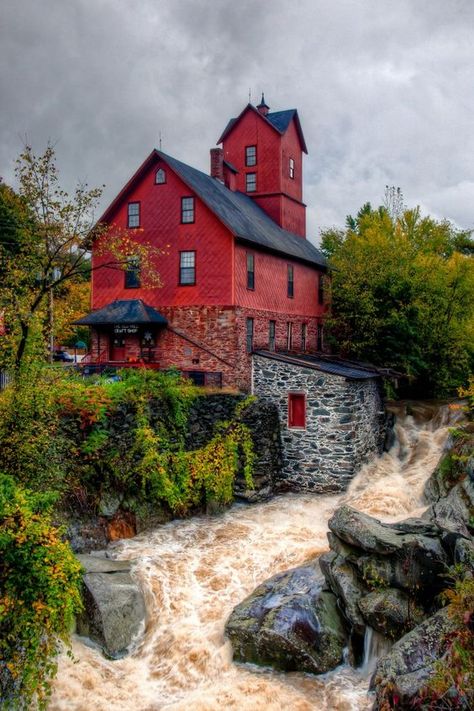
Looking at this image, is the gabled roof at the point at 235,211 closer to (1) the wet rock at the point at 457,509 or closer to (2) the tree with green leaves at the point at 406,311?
(2) the tree with green leaves at the point at 406,311

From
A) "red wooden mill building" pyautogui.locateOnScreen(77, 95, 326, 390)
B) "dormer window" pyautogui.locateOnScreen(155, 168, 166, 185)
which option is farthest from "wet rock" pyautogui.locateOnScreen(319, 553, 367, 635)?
"dormer window" pyautogui.locateOnScreen(155, 168, 166, 185)

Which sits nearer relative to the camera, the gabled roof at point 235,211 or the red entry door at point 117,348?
the gabled roof at point 235,211

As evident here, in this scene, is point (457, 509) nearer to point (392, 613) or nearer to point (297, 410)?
point (392, 613)

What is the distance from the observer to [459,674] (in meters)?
7.33

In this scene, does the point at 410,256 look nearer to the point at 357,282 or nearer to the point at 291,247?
the point at 357,282

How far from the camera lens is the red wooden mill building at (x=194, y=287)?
69.7 feet

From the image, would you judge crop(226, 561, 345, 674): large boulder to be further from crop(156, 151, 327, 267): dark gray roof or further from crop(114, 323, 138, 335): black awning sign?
crop(156, 151, 327, 267): dark gray roof

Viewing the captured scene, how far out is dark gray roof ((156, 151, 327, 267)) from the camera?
21.7 m

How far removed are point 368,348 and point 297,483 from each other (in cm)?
1089

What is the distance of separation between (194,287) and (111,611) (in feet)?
43.3

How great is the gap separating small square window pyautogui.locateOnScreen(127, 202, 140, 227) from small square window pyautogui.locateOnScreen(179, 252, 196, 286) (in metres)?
2.59

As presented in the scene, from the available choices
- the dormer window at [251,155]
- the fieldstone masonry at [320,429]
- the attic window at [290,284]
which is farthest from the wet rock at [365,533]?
the dormer window at [251,155]

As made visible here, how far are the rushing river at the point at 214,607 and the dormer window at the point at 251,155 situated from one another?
17320 millimetres

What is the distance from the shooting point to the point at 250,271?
73.8 ft
